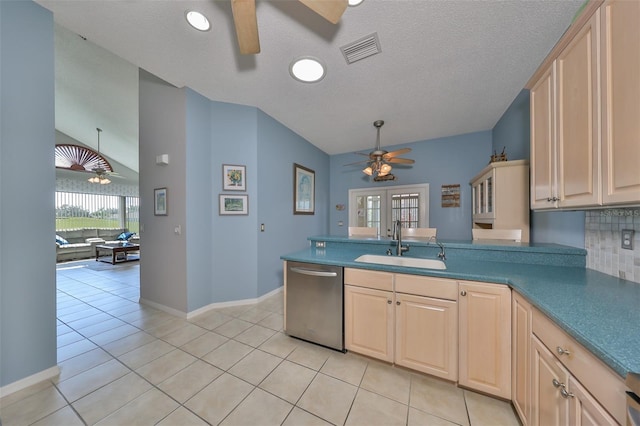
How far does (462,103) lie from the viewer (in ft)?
9.69

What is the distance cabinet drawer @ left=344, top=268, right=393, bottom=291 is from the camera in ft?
5.66

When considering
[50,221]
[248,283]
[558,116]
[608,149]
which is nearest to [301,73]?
[558,116]

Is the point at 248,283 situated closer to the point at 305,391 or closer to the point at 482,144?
the point at 305,391

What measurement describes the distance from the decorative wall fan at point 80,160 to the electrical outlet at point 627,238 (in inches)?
363

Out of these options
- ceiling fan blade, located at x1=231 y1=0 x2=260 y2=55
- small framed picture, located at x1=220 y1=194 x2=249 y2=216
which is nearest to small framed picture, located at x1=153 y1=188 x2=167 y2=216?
small framed picture, located at x1=220 y1=194 x2=249 y2=216

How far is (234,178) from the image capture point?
308 centimetres

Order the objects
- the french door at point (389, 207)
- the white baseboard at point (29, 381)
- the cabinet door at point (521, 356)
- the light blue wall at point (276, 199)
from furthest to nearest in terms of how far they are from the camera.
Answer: the french door at point (389, 207)
the light blue wall at point (276, 199)
the white baseboard at point (29, 381)
the cabinet door at point (521, 356)

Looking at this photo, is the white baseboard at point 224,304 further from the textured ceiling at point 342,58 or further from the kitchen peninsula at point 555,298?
the textured ceiling at point 342,58

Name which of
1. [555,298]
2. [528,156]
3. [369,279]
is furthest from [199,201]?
[528,156]

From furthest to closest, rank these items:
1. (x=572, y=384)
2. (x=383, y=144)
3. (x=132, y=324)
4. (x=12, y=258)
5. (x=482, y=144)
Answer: (x=383, y=144), (x=482, y=144), (x=132, y=324), (x=12, y=258), (x=572, y=384)

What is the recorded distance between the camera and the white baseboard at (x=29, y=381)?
4.93 ft

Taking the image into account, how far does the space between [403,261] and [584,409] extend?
1388mm

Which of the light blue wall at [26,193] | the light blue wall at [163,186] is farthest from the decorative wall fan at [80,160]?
the light blue wall at [26,193]

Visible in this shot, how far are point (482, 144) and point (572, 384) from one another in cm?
417
